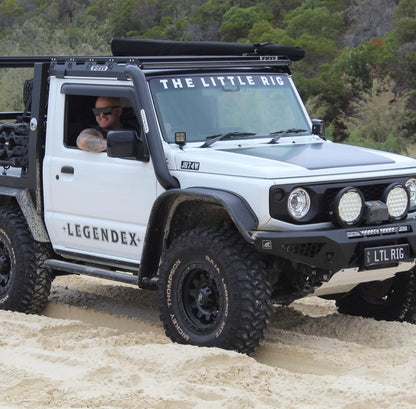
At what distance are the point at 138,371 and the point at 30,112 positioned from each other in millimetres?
3005

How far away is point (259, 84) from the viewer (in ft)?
23.5

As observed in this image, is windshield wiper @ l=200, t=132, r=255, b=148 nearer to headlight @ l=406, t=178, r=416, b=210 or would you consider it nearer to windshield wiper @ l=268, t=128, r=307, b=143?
windshield wiper @ l=268, t=128, r=307, b=143

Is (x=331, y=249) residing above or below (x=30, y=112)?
below

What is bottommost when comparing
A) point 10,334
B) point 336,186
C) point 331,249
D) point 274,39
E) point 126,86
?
point 10,334

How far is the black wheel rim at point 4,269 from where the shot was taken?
7.62 metres

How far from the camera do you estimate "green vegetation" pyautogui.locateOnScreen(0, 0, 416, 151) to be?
2067cm

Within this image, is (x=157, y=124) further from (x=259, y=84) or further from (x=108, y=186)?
(x=259, y=84)

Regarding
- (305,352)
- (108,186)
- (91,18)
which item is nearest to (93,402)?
(305,352)

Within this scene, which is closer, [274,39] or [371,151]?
[371,151]

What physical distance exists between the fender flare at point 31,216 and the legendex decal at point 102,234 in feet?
0.76

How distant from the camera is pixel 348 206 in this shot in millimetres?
5922

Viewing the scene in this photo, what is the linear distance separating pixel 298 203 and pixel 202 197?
0.58m

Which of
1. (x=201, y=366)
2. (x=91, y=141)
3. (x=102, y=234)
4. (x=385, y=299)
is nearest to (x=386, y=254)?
(x=385, y=299)

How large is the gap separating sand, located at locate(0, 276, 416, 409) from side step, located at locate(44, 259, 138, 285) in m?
0.36
